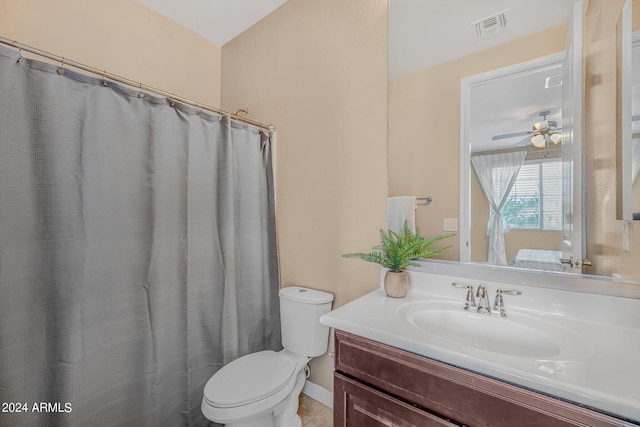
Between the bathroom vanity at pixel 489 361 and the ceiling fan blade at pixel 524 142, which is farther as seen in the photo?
the ceiling fan blade at pixel 524 142

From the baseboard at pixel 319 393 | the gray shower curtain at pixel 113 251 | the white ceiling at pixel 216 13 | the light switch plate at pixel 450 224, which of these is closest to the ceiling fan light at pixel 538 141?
the light switch plate at pixel 450 224

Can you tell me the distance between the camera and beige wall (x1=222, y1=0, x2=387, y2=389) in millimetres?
1475

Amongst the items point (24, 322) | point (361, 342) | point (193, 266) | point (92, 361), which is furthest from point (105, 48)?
point (361, 342)

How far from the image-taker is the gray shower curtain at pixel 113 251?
1.01 m

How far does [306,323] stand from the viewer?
1.54 m

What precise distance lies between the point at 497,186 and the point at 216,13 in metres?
2.22

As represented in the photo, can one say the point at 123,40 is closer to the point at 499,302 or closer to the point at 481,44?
the point at 481,44

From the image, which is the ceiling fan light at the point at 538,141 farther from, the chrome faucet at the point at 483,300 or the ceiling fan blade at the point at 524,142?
the chrome faucet at the point at 483,300

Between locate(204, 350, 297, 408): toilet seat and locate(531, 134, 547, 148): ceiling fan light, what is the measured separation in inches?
58.2

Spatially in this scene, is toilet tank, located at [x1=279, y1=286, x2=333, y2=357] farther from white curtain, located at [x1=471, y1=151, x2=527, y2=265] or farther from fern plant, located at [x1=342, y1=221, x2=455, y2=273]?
white curtain, located at [x1=471, y1=151, x2=527, y2=265]

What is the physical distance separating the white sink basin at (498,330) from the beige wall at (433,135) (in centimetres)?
27

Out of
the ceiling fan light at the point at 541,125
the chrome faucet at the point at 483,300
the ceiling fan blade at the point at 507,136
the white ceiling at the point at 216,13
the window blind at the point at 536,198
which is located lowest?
the chrome faucet at the point at 483,300

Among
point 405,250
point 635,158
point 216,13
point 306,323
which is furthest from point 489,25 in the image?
point 216,13

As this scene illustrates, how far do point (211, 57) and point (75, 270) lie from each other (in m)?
2.01
